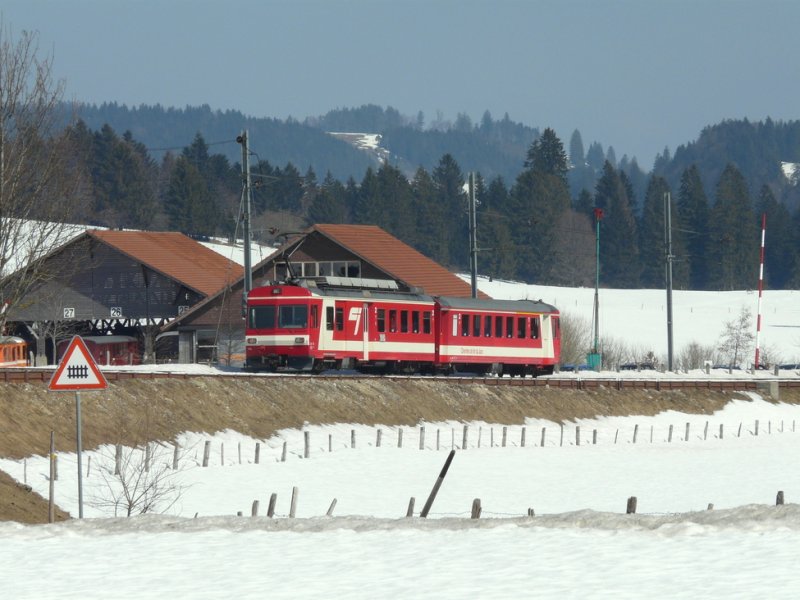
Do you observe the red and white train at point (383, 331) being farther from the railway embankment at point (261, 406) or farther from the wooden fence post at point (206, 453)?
the wooden fence post at point (206, 453)

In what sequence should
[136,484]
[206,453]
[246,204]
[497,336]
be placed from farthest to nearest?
[497,336] → [246,204] → [206,453] → [136,484]

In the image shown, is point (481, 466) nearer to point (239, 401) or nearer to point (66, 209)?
point (239, 401)

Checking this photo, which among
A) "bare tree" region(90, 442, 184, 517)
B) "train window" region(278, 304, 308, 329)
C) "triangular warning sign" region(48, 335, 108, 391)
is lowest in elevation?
"bare tree" region(90, 442, 184, 517)

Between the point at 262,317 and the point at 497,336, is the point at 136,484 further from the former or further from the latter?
the point at 497,336

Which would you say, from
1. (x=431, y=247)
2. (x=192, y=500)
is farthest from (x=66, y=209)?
(x=431, y=247)

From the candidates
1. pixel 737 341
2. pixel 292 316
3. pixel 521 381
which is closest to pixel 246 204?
pixel 292 316

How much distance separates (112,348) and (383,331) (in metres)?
30.1

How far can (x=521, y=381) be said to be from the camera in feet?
175

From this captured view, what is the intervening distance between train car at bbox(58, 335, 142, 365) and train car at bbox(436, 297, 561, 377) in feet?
74.1

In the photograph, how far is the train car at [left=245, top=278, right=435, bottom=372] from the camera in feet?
149

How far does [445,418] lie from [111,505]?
21609mm

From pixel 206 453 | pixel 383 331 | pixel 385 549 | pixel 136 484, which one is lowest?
pixel 385 549

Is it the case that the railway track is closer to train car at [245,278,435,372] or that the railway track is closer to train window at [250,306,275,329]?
train car at [245,278,435,372]

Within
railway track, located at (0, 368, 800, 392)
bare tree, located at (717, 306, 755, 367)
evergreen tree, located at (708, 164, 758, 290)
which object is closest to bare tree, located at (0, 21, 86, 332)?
railway track, located at (0, 368, 800, 392)
